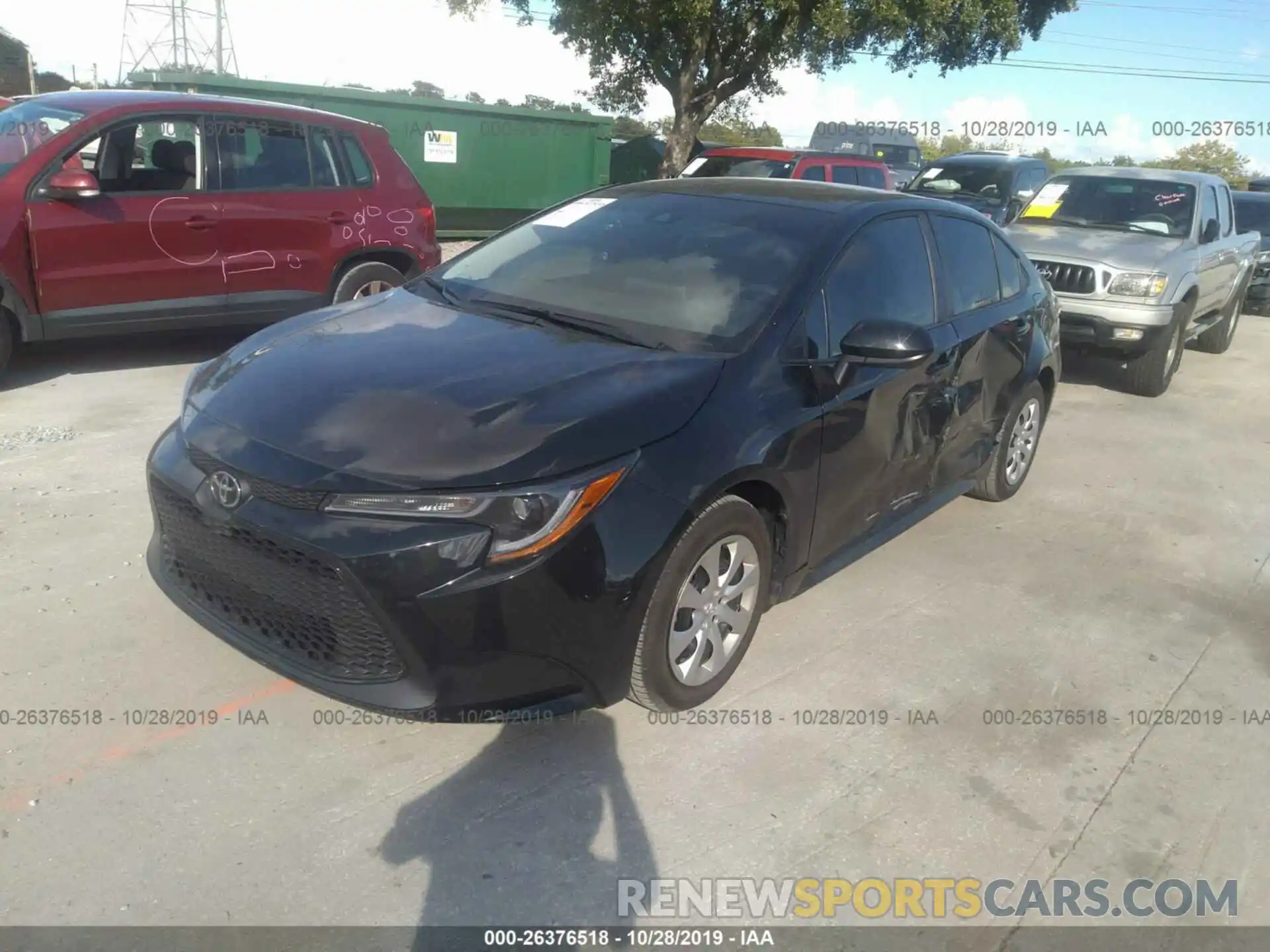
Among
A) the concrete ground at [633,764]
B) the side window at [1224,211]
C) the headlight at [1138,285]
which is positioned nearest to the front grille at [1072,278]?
the headlight at [1138,285]

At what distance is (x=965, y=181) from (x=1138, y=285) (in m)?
5.74

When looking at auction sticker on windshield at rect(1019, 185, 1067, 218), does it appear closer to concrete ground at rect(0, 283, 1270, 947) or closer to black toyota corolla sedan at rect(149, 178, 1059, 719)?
concrete ground at rect(0, 283, 1270, 947)

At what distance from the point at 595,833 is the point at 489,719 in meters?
0.43

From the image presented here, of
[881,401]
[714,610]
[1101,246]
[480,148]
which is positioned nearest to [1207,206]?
[1101,246]

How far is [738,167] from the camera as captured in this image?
12336mm

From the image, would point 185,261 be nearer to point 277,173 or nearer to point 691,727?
point 277,173

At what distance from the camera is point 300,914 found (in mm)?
2473

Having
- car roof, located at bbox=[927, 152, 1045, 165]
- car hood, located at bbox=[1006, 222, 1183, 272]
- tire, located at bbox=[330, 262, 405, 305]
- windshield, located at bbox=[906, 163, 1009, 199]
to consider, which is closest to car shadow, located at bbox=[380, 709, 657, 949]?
tire, located at bbox=[330, 262, 405, 305]

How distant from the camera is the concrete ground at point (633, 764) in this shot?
2.62 meters

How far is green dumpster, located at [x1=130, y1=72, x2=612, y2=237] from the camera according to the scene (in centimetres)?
1282

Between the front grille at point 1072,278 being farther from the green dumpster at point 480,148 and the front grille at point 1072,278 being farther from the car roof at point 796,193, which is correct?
the green dumpster at point 480,148

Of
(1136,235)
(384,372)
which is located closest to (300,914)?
(384,372)

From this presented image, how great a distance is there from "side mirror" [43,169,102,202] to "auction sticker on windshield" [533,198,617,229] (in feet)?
10.3

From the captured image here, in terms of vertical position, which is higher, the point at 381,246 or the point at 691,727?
the point at 381,246
